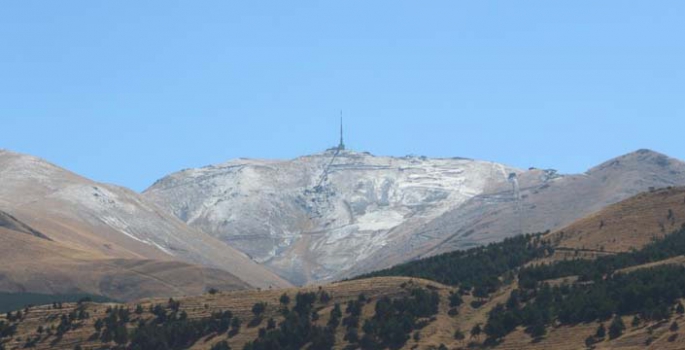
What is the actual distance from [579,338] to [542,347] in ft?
17.5

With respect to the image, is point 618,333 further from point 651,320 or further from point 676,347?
point 676,347

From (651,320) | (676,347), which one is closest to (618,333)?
(651,320)

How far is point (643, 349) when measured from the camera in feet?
596

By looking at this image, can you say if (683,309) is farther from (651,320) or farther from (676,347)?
Answer: (676,347)

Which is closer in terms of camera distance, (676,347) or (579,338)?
(676,347)

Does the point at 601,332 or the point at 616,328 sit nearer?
the point at 616,328

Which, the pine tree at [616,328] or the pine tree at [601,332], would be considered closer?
the pine tree at [616,328]

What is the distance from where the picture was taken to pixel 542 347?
655ft

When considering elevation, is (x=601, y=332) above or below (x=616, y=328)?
below

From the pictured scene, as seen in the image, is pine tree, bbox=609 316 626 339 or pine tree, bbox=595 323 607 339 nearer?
pine tree, bbox=609 316 626 339

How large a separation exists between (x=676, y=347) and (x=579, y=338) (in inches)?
959

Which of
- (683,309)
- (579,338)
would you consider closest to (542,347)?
(579,338)

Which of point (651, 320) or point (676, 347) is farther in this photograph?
point (651, 320)

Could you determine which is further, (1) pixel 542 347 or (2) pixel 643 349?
(1) pixel 542 347
